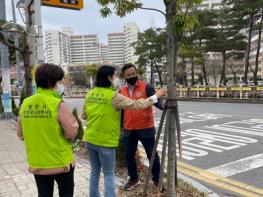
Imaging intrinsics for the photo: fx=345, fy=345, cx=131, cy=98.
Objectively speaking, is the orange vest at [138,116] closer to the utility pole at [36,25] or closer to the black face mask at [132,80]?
the black face mask at [132,80]

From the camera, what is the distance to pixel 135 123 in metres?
4.27

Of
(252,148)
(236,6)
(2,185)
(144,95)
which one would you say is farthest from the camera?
(236,6)

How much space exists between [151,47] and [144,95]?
35.9 m

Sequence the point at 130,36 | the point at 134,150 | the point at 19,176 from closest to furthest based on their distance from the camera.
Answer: the point at 134,150
the point at 19,176
the point at 130,36

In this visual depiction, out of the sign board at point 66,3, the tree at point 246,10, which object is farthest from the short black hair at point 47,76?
the tree at point 246,10

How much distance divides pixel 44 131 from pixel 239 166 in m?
4.21

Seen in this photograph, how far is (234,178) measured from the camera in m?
5.33

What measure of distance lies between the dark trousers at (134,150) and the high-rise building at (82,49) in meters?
60.8

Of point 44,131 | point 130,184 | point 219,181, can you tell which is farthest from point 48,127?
point 219,181

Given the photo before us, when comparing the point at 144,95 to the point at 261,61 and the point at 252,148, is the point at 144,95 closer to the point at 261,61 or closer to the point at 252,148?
the point at 252,148

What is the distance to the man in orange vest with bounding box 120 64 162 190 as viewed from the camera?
4.17 m

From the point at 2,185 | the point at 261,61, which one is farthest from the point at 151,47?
the point at 261,61

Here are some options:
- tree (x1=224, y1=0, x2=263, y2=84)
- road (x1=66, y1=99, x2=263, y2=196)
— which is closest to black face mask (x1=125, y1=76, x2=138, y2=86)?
road (x1=66, y1=99, x2=263, y2=196)

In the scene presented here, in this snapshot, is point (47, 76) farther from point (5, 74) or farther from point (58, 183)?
point (5, 74)
